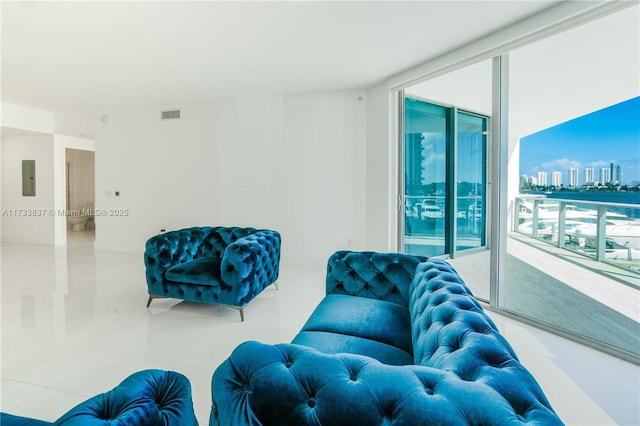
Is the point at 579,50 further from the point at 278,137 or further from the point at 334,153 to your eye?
the point at 278,137

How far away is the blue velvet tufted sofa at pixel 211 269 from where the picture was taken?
2.96 metres

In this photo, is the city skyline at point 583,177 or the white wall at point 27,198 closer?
the city skyline at point 583,177

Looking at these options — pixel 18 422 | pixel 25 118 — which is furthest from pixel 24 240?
pixel 18 422

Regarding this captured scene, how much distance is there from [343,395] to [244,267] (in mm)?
2333

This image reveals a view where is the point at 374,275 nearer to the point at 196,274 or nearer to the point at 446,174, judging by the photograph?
the point at 196,274

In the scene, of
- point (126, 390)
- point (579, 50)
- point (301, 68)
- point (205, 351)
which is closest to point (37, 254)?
point (205, 351)

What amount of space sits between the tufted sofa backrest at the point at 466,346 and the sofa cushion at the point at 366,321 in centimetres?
16

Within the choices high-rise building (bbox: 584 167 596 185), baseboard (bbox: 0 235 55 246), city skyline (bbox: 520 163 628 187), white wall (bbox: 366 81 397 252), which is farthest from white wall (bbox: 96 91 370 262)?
high-rise building (bbox: 584 167 596 185)

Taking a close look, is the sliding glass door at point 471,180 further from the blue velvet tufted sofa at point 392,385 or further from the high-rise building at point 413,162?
the blue velvet tufted sofa at point 392,385

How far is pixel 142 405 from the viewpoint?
0.82 metres

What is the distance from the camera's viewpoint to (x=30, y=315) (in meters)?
3.04

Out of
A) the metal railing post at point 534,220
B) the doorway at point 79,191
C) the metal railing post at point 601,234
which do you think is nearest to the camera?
the metal railing post at point 601,234

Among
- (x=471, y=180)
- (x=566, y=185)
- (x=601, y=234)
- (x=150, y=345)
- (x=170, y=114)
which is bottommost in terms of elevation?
(x=150, y=345)

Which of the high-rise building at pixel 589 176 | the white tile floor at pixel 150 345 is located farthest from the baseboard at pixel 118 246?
the high-rise building at pixel 589 176
